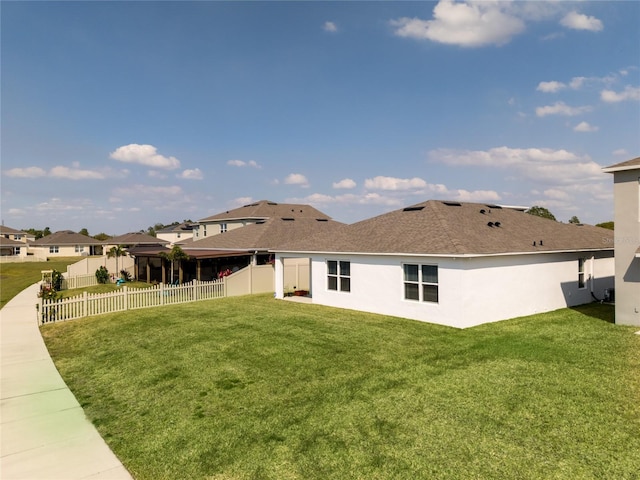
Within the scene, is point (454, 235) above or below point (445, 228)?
below

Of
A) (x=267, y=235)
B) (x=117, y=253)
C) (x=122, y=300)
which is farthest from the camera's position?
(x=117, y=253)

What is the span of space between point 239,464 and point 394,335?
8226 millimetres

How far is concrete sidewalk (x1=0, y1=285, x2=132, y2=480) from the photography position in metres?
5.42

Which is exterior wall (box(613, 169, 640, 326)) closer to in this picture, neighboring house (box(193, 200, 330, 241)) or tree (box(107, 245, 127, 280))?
neighboring house (box(193, 200, 330, 241))

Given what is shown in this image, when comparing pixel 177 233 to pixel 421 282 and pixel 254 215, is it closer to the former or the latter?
pixel 254 215

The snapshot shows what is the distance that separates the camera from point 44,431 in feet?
22.0

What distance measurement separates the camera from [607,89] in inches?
846

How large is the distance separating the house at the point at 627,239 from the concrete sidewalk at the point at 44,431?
53.0ft

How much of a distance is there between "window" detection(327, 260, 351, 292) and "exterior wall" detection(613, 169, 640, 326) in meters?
10.8

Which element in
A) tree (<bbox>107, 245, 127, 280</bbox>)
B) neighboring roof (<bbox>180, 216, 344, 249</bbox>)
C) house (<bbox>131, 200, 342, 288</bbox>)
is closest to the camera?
house (<bbox>131, 200, 342, 288</bbox>)

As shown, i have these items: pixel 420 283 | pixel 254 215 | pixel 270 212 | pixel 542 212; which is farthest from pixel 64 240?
pixel 542 212

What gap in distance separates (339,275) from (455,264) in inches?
253

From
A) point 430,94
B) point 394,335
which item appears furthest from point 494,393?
point 430,94

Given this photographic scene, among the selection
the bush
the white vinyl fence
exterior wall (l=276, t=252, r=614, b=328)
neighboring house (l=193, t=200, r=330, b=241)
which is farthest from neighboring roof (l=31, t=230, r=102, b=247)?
exterior wall (l=276, t=252, r=614, b=328)
